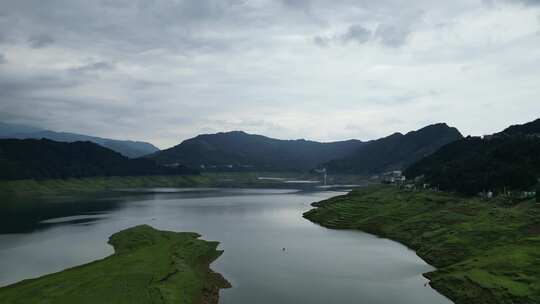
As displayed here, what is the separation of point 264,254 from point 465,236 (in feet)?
123

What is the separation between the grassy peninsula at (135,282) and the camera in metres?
53.9

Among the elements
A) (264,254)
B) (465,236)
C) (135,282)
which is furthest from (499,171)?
(135,282)

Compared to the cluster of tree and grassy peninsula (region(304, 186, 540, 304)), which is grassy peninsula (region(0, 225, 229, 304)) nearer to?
grassy peninsula (region(304, 186, 540, 304))

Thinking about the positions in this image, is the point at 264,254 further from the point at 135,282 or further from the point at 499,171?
the point at 499,171

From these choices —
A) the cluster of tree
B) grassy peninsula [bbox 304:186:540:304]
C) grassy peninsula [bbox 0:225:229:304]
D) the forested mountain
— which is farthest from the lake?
the forested mountain

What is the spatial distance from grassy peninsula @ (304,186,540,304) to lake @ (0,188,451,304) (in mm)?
4290

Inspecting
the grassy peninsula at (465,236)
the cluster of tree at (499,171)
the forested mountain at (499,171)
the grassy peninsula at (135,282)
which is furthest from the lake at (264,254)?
the forested mountain at (499,171)

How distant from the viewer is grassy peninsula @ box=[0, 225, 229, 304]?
53875mm

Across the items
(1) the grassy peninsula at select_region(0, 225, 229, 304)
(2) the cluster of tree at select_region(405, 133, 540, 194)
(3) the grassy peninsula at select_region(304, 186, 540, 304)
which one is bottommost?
(1) the grassy peninsula at select_region(0, 225, 229, 304)

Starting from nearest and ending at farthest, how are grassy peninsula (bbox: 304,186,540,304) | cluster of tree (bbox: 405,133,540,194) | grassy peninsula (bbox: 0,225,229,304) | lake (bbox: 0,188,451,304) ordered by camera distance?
grassy peninsula (bbox: 0,225,229,304), grassy peninsula (bbox: 304,186,540,304), lake (bbox: 0,188,451,304), cluster of tree (bbox: 405,133,540,194)

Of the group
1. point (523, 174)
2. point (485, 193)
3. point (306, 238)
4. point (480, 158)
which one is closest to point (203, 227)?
point (306, 238)

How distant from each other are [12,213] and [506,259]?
147m

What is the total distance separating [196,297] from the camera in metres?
57.7

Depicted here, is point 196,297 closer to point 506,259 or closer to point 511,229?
point 506,259
